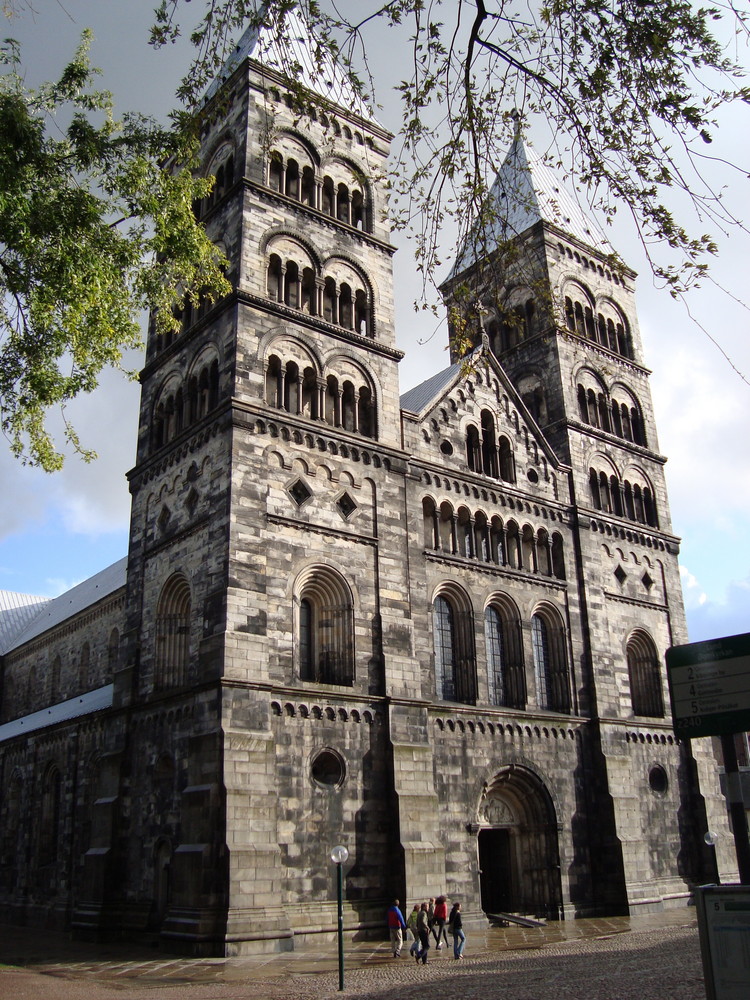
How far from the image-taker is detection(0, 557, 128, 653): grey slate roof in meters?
44.4

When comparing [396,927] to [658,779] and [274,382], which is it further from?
[274,382]

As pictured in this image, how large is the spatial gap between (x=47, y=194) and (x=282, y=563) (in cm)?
1303

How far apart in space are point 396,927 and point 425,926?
1.36 m

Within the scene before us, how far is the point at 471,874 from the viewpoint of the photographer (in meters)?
26.9

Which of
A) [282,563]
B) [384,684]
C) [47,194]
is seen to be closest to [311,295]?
[282,563]

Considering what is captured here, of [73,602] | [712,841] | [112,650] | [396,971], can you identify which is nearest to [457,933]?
[396,971]

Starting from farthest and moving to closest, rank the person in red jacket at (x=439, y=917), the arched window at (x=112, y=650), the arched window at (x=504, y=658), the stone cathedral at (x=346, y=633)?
the arched window at (x=112, y=650) < the arched window at (x=504, y=658) < the stone cathedral at (x=346, y=633) < the person in red jacket at (x=439, y=917)

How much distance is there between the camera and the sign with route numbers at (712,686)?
854cm

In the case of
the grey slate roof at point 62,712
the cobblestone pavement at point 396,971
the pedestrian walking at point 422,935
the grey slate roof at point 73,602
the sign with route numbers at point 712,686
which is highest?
the grey slate roof at point 73,602

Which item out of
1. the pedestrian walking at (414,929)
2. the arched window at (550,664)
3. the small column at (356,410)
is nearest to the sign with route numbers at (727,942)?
the pedestrian walking at (414,929)

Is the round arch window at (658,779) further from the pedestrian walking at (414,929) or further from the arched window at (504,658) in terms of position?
the pedestrian walking at (414,929)

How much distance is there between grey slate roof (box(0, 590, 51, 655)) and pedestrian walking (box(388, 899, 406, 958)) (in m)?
39.6

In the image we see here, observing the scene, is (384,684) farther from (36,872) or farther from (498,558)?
(36,872)

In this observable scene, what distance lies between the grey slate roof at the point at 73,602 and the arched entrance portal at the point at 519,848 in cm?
1994
